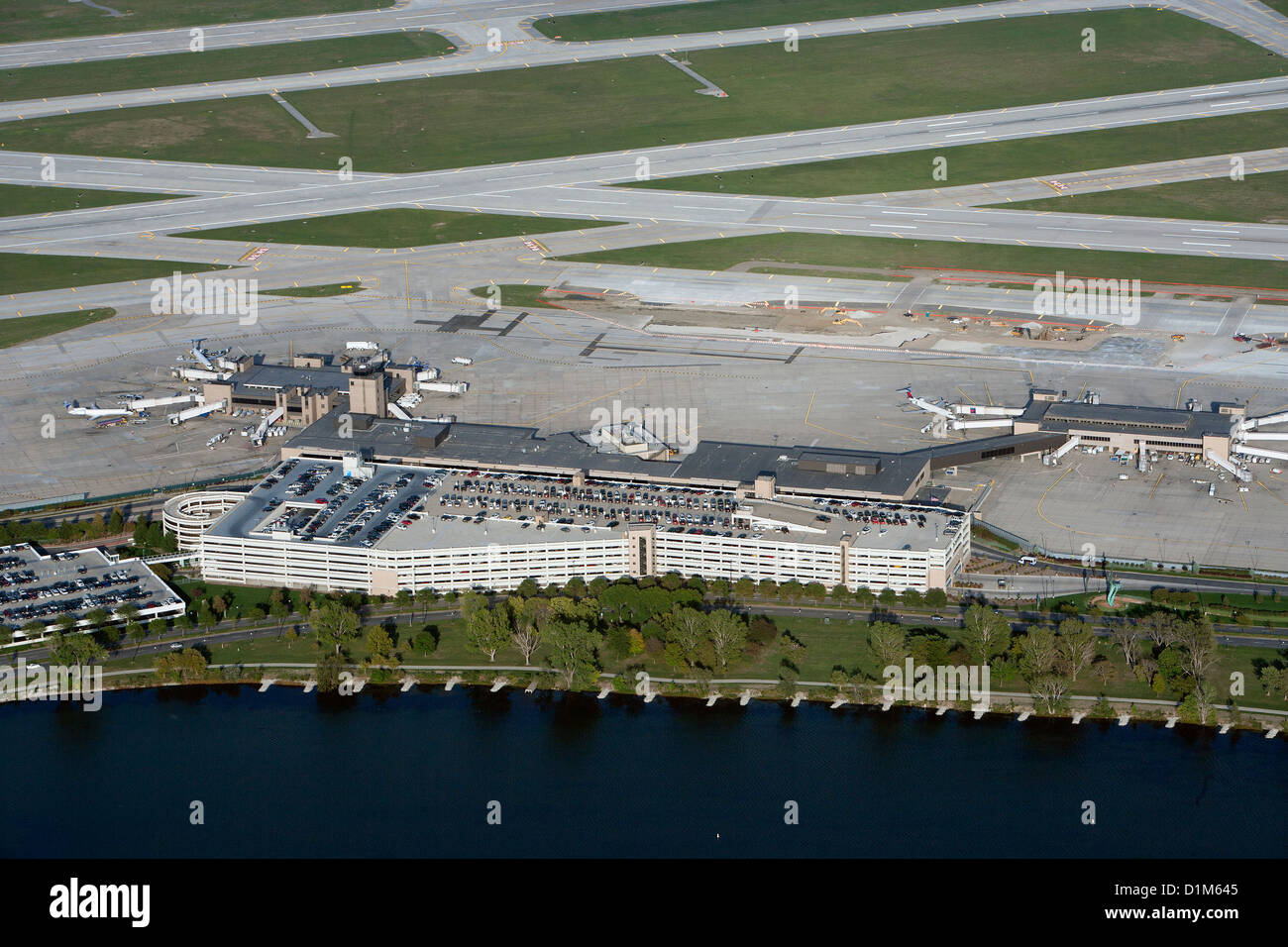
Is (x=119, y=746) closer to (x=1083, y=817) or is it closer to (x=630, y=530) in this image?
(x=630, y=530)

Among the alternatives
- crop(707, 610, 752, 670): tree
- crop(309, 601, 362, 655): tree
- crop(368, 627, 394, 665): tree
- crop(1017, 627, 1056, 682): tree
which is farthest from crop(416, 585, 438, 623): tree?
crop(1017, 627, 1056, 682): tree

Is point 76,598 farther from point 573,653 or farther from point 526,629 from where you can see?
point 573,653

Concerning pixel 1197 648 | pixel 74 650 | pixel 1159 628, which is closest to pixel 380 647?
pixel 74 650

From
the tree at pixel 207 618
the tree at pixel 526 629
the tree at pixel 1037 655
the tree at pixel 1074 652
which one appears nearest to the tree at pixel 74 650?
the tree at pixel 207 618

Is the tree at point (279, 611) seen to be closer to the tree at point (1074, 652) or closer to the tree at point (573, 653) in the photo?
the tree at point (573, 653)
